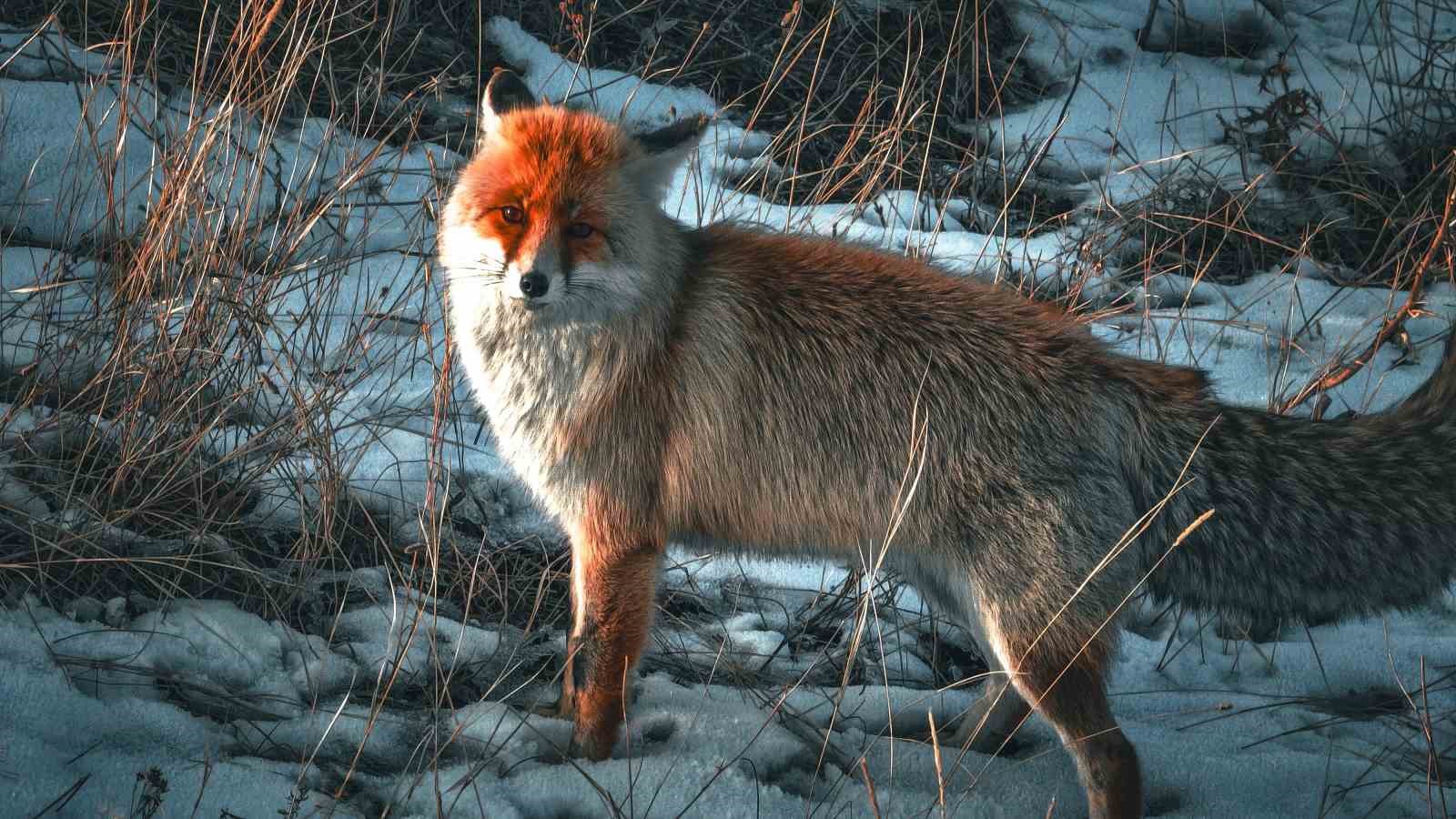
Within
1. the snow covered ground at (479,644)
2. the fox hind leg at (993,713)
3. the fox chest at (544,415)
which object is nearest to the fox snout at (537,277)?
the fox chest at (544,415)

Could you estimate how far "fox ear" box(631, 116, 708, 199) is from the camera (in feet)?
11.1

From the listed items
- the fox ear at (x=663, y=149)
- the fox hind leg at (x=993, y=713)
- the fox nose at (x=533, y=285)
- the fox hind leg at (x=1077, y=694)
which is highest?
the fox ear at (x=663, y=149)

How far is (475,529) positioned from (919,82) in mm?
4005

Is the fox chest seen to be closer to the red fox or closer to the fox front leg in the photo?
the red fox

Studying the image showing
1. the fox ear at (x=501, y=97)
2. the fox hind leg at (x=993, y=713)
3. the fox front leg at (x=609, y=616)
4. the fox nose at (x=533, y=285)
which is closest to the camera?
the fox nose at (x=533, y=285)

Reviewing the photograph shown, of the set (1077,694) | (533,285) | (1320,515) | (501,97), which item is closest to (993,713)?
(1077,694)

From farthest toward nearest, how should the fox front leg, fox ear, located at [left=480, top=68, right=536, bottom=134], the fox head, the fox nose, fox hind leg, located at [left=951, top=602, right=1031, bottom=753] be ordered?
fox hind leg, located at [left=951, top=602, right=1031, bottom=753], fox ear, located at [left=480, top=68, right=536, bottom=134], the fox front leg, the fox head, the fox nose

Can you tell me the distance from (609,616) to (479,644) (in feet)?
2.17

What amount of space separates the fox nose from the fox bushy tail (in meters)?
1.84

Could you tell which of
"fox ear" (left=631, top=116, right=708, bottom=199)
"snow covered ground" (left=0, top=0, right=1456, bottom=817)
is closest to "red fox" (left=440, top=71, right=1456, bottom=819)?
"fox ear" (left=631, top=116, right=708, bottom=199)

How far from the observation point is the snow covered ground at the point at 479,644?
3010mm

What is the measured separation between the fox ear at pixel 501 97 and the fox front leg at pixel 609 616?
1.27 metres

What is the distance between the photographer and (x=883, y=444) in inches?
131

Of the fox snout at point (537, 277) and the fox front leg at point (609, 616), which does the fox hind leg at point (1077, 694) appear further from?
the fox snout at point (537, 277)
